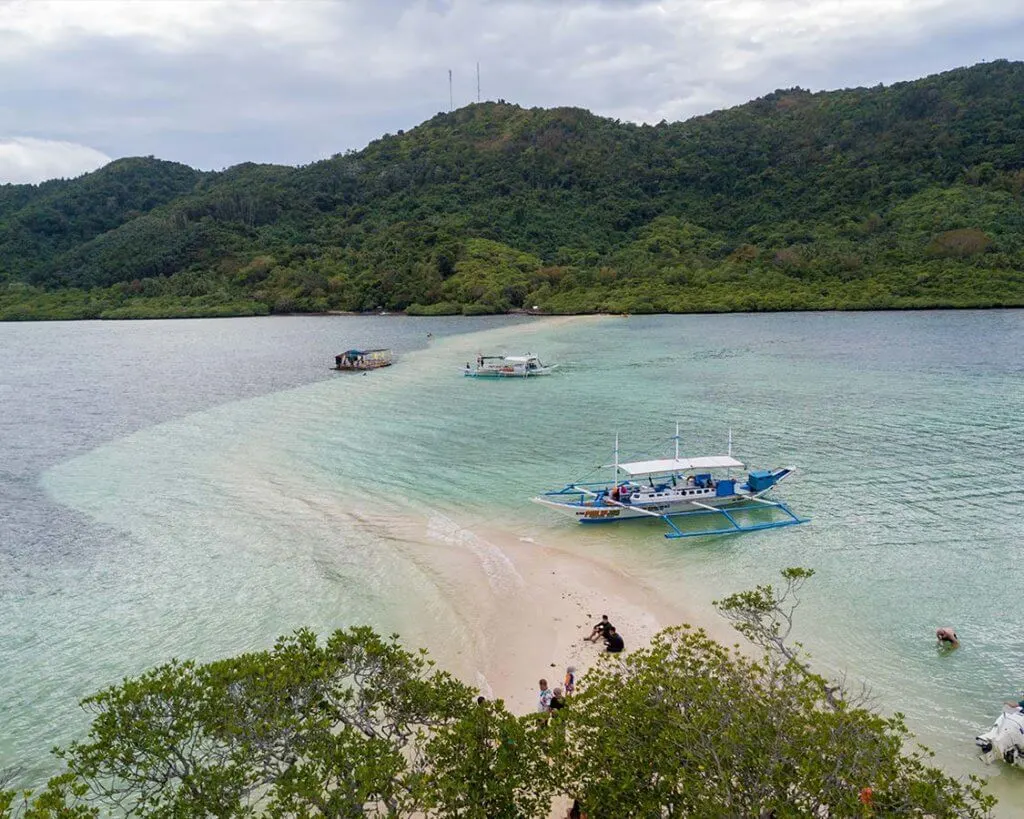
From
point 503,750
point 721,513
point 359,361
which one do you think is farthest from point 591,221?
point 503,750

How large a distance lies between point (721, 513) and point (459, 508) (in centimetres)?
1015

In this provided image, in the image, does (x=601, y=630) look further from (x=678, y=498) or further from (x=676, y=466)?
(x=676, y=466)

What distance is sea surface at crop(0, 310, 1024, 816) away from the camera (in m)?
16.4

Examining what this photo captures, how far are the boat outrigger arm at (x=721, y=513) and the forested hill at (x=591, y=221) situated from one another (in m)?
83.3

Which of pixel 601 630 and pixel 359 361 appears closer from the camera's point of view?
pixel 601 630

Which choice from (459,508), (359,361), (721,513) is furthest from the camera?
(359,361)

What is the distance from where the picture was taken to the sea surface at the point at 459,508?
53.9 feet

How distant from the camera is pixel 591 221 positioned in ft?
488

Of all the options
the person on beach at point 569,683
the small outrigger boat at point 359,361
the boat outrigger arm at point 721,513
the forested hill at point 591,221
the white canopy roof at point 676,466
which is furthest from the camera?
the forested hill at point 591,221

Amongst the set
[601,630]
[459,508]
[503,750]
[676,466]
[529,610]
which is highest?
[503,750]

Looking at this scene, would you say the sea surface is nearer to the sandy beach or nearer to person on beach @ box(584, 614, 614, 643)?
the sandy beach

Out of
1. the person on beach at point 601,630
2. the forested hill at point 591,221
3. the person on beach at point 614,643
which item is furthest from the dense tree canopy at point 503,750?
the forested hill at point 591,221

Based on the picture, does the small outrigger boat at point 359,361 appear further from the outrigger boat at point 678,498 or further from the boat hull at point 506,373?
the outrigger boat at point 678,498

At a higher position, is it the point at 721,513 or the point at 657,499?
the point at 657,499
